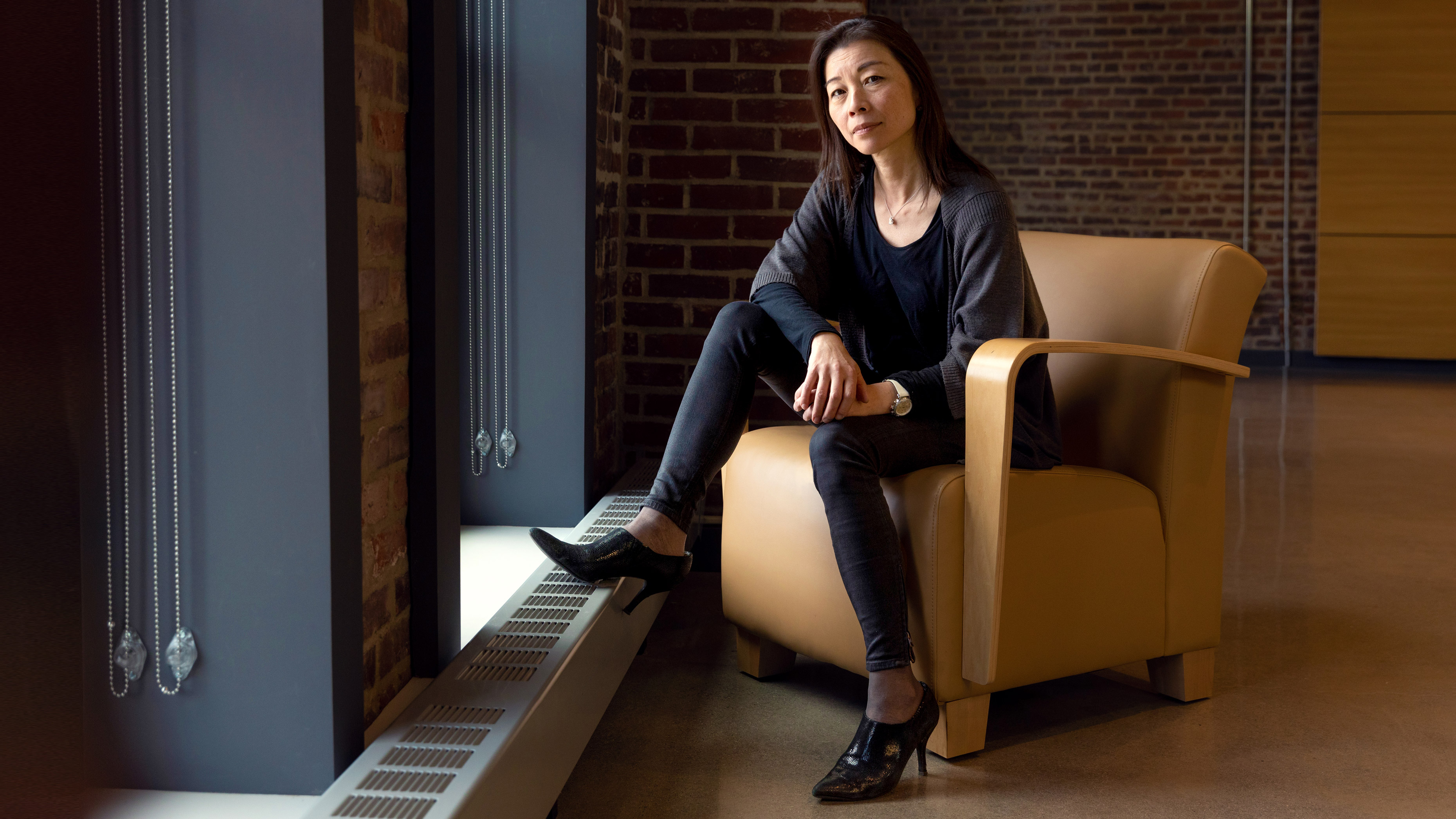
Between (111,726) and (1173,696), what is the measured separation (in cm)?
184

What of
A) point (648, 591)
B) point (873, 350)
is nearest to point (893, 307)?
point (873, 350)

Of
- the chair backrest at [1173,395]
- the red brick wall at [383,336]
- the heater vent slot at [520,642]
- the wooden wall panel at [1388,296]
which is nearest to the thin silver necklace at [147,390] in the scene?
the red brick wall at [383,336]

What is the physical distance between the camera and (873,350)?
2283mm

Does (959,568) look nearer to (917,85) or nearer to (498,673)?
(498,673)

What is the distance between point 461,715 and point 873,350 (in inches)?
43.2

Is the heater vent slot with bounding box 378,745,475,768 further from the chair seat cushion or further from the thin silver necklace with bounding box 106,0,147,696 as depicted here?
the chair seat cushion

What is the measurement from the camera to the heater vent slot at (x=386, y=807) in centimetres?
124

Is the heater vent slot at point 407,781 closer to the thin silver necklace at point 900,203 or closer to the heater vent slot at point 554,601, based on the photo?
the heater vent slot at point 554,601

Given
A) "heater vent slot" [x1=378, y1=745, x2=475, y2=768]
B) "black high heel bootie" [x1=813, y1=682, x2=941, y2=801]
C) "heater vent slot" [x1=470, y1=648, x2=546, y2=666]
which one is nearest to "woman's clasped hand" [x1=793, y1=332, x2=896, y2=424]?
"black high heel bootie" [x1=813, y1=682, x2=941, y2=801]

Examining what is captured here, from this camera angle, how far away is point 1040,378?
83.0 inches

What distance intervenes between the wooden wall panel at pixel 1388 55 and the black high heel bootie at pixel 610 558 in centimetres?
774

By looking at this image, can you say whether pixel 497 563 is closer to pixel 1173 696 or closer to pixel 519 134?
pixel 519 134

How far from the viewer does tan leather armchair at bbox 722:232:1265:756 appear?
1938mm

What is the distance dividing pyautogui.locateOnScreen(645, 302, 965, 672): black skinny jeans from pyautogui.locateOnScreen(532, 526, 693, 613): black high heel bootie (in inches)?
3.0
